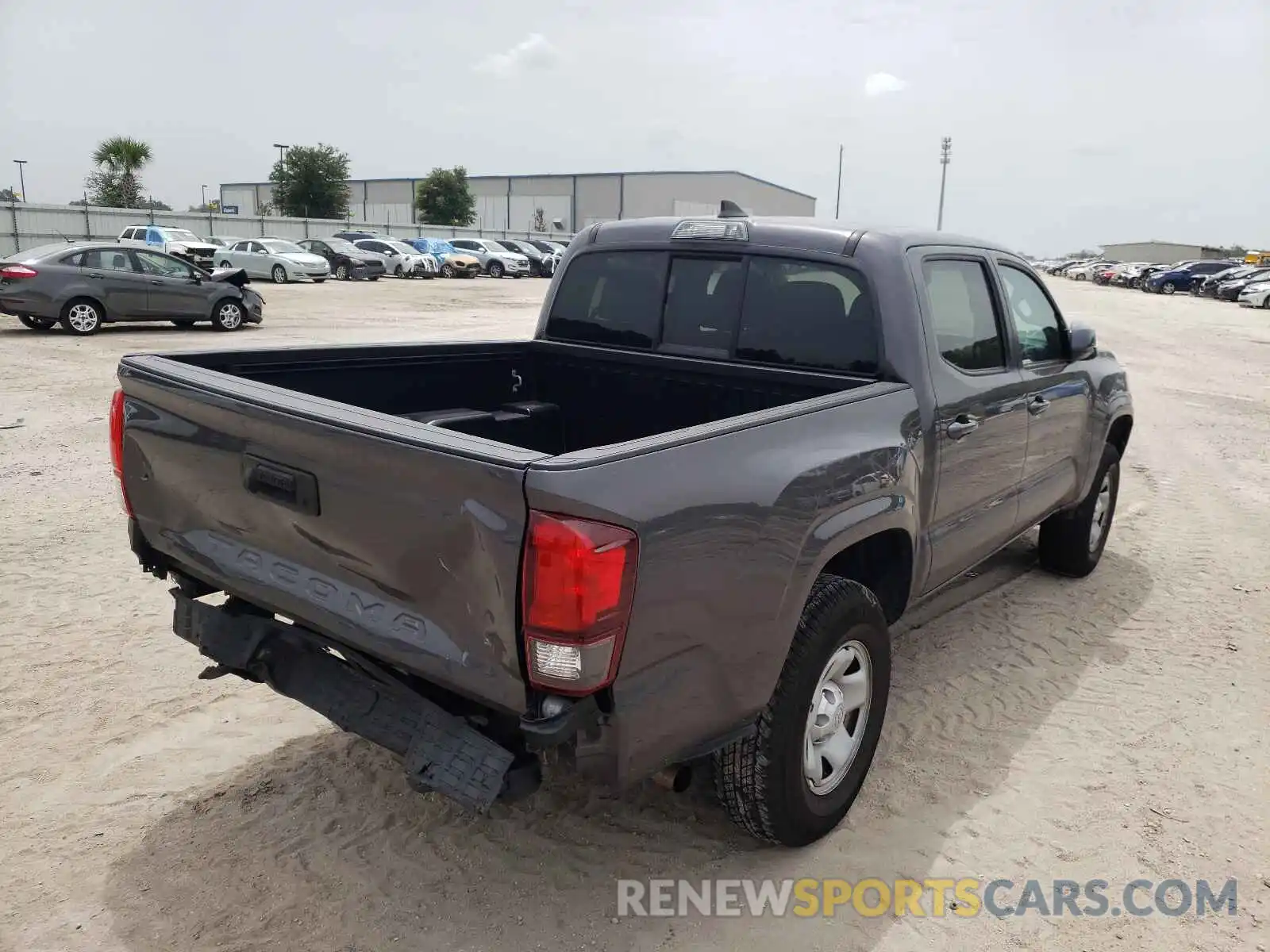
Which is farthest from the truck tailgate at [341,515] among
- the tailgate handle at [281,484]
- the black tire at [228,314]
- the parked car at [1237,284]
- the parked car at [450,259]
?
the parked car at [1237,284]

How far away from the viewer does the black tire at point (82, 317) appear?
1582 cm

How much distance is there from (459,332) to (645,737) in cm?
1682

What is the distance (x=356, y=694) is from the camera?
271cm

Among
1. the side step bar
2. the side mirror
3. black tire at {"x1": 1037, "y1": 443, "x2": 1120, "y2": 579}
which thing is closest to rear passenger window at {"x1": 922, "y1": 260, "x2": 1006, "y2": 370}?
the side mirror

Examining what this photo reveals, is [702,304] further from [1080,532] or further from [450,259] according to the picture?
[450,259]

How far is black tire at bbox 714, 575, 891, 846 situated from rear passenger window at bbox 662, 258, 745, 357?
1328 millimetres

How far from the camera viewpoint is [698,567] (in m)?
2.45

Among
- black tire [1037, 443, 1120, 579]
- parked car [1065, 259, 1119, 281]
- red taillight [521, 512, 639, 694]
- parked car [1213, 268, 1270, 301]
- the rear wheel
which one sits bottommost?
black tire [1037, 443, 1120, 579]

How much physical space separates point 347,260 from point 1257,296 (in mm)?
36113

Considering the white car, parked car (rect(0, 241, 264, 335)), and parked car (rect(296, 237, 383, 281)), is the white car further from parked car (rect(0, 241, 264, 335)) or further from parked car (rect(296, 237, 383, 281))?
parked car (rect(0, 241, 264, 335))

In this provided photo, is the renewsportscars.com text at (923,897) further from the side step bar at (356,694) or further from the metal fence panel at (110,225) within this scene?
the metal fence panel at (110,225)

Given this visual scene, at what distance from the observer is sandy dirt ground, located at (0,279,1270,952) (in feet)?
9.26

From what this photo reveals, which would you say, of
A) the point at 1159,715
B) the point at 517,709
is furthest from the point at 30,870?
the point at 1159,715

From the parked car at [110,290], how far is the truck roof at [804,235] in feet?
48.1
